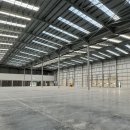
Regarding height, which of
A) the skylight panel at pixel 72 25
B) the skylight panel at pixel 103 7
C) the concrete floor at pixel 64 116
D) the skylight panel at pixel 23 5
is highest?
the skylight panel at pixel 23 5

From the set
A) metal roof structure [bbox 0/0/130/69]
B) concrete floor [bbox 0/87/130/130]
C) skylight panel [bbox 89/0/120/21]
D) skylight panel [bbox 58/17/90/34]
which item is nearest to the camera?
concrete floor [bbox 0/87/130/130]

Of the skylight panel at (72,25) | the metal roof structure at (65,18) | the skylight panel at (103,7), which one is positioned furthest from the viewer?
the skylight panel at (72,25)

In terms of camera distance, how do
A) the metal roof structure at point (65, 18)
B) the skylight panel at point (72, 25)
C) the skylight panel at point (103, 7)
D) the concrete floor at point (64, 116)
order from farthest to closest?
the skylight panel at point (72, 25)
the metal roof structure at point (65, 18)
the skylight panel at point (103, 7)
the concrete floor at point (64, 116)

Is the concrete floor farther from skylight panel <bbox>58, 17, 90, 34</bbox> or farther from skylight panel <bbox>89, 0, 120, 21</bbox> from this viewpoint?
skylight panel <bbox>58, 17, 90, 34</bbox>

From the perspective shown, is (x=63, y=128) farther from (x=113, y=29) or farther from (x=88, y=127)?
(x=113, y=29)

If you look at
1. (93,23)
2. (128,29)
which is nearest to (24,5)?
(93,23)

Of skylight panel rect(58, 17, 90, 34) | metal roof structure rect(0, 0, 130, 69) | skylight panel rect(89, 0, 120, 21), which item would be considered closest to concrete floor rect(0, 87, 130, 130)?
metal roof structure rect(0, 0, 130, 69)

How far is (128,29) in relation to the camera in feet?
68.9

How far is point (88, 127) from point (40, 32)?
2368 centimetres

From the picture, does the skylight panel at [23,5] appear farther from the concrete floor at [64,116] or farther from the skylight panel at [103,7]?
the concrete floor at [64,116]

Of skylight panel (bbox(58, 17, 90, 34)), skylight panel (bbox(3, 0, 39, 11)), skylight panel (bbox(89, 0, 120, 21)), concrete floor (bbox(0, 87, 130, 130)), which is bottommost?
concrete floor (bbox(0, 87, 130, 130))

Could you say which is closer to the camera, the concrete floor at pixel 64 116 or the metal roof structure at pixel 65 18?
the concrete floor at pixel 64 116

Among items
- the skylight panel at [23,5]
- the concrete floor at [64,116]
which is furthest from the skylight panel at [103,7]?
the concrete floor at [64,116]

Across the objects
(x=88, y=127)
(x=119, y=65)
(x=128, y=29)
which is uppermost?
(x=128, y=29)
